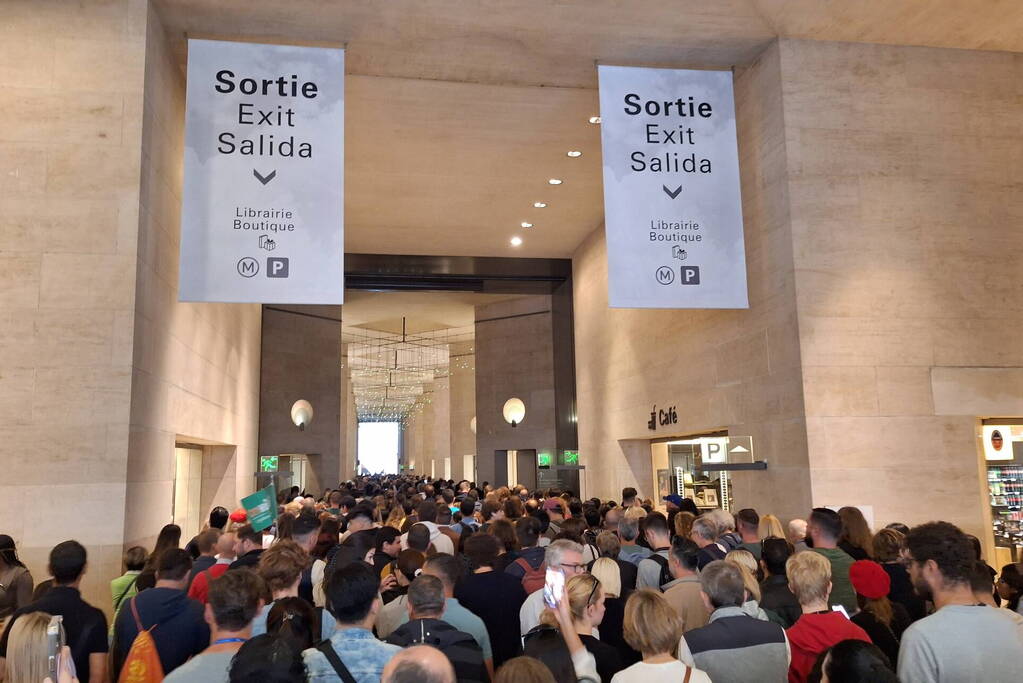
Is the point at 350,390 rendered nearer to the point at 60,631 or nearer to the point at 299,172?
the point at 299,172

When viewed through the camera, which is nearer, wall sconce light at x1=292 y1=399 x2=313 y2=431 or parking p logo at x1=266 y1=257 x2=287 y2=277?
parking p logo at x1=266 y1=257 x2=287 y2=277

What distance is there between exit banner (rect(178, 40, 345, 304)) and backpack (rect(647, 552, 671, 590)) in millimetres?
3724

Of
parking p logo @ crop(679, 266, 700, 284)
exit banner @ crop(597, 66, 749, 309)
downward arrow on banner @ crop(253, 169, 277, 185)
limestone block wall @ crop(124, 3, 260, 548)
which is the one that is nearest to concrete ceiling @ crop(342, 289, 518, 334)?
limestone block wall @ crop(124, 3, 260, 548)

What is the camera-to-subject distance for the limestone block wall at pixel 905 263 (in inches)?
309

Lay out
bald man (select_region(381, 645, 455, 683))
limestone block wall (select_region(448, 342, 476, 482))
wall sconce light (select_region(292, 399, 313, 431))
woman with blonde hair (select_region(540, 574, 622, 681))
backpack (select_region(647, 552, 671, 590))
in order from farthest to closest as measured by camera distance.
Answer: limestone block wall (select_region(448, 342, 476, 482)), wall sconce light (select_region(292, 399, 313, 431)), backpack (select_region(647, 552, 671, 590)), woman with blonde hair (select_region(540, 574, 622, 681)), bald man (select_region(381, 645, 455, 683))

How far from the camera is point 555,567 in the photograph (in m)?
3.92

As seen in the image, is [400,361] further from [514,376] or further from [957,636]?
[957,636]

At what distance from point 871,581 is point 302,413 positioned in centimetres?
1574

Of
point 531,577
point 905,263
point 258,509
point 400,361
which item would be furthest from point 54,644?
point 400,361

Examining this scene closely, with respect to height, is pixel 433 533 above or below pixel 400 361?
below

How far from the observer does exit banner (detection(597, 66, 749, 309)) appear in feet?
26.2

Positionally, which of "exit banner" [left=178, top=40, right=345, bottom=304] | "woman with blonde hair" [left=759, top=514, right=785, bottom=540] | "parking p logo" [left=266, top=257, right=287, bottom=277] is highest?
"exit banner" [left=178, top=40, right=345, bottom=304]

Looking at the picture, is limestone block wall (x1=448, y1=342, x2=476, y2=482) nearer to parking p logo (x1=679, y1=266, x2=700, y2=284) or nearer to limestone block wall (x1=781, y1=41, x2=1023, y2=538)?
parking p logo (x1=679, y1=266, x2=700, y2=284)

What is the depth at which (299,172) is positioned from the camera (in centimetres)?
756
